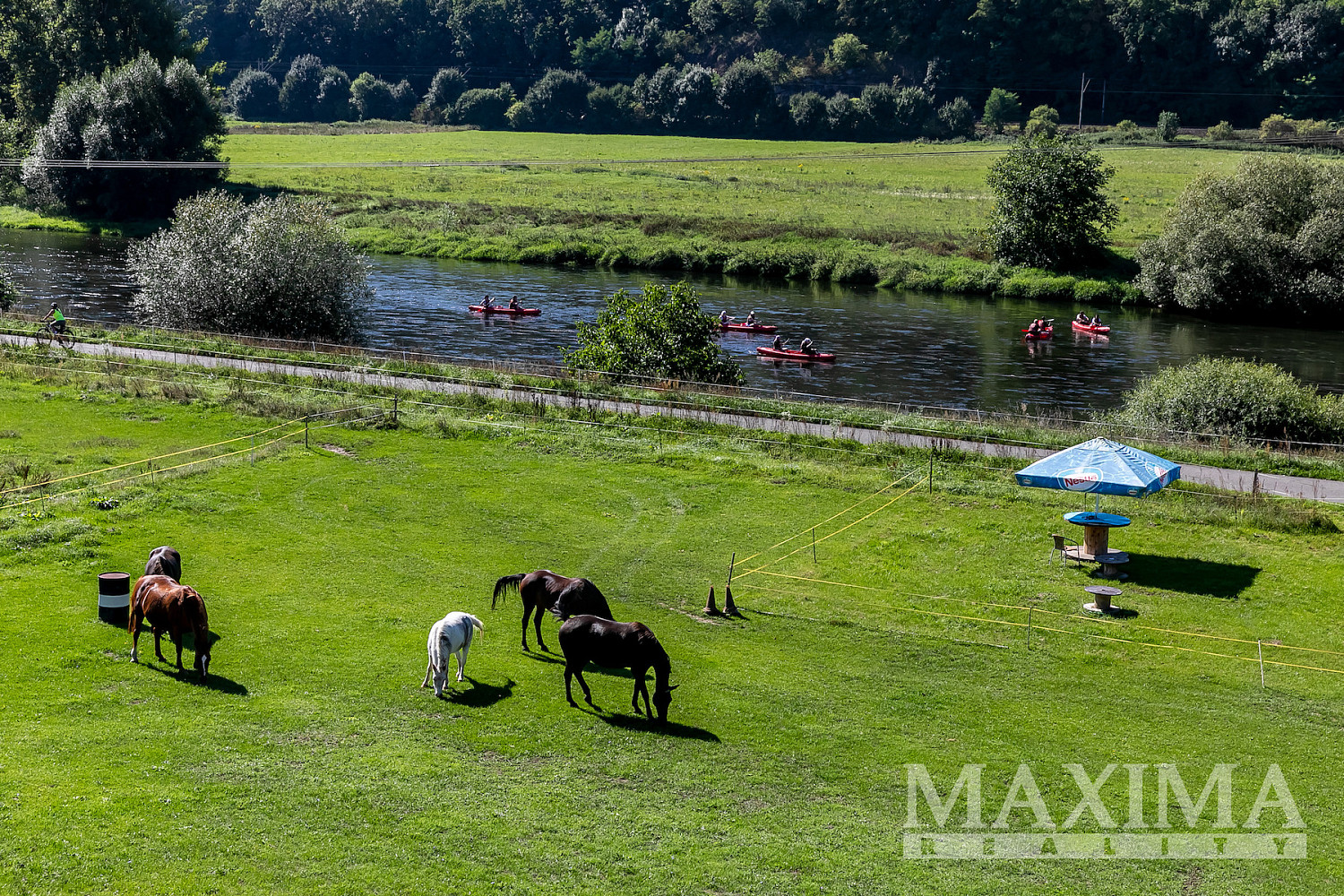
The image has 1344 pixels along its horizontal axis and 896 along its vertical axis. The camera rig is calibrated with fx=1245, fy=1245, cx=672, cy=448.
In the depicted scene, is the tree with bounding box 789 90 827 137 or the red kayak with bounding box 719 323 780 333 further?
the tree with bounding box 789 90 827 137

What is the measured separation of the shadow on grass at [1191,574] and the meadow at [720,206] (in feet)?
181

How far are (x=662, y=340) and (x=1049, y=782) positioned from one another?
3946 cm

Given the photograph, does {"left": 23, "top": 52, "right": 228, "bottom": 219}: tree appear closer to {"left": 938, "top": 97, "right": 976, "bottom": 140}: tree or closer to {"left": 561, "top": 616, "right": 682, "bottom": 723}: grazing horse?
{"left": 938, "top": 97, "right": 976, "bottom": 140}: tree

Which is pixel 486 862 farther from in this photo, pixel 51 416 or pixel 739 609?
pixel 51 416

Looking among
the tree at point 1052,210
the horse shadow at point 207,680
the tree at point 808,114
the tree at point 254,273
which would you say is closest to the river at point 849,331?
the tree at point 1052,210

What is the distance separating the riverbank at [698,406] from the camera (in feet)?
145

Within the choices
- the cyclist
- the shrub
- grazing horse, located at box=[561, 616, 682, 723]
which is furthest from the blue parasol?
the cyclist

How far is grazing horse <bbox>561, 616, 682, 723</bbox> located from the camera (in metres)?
21.3

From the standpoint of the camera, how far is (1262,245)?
87.0m

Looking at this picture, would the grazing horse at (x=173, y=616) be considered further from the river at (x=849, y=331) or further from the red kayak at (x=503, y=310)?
the red kayak at (x=503, y=310)

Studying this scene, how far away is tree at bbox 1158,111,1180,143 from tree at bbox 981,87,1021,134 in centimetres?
2755

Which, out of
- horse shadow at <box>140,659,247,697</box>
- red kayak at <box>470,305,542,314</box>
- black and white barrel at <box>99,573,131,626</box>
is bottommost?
horse shadow at <box>140,659,247,697</box>

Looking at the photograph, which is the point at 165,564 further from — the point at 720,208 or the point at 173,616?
the point at 720,208

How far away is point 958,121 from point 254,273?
468 ft
